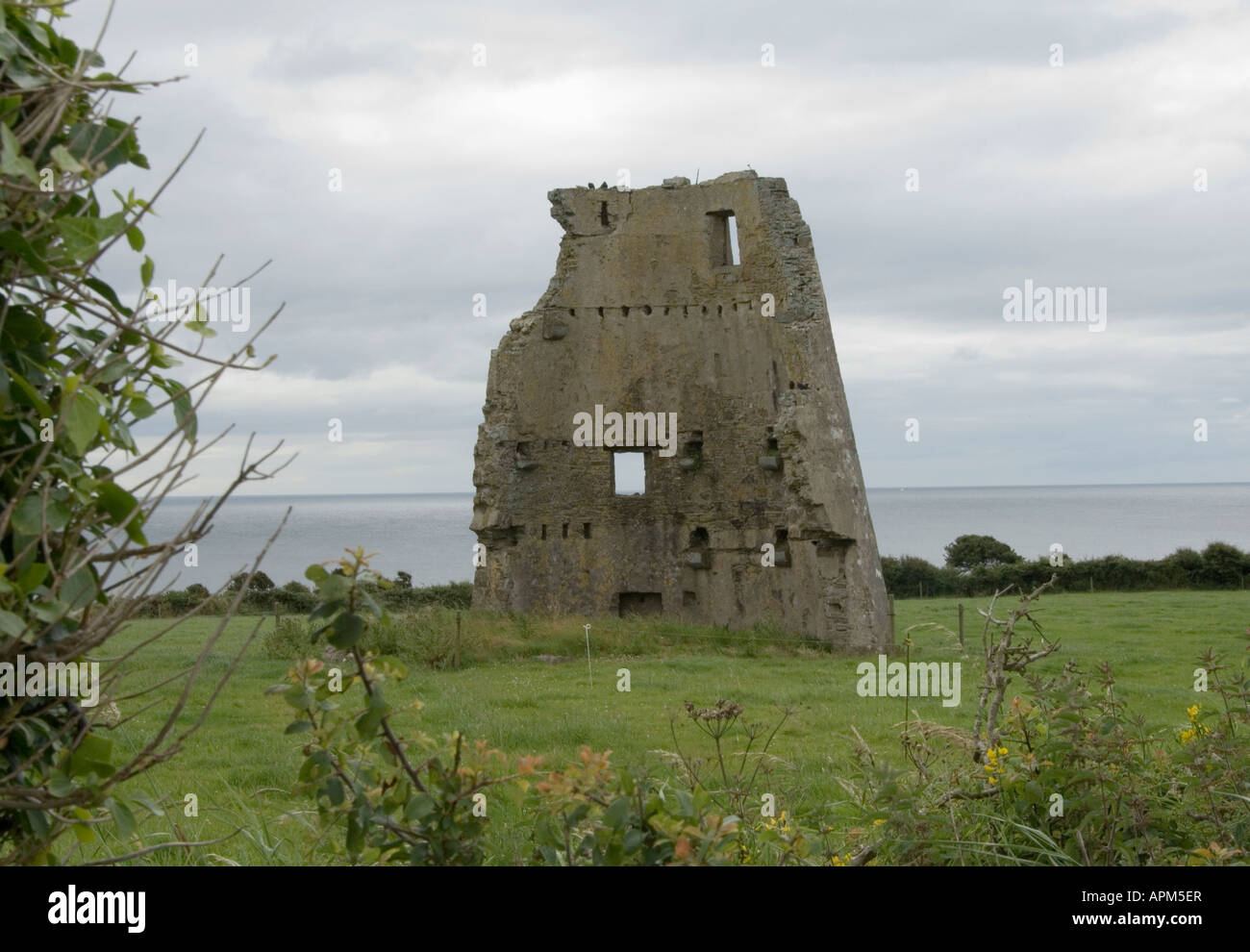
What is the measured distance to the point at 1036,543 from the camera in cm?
8438

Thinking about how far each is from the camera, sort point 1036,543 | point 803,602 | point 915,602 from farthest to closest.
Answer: point 1036,543 < point 915,602 < point 803,602

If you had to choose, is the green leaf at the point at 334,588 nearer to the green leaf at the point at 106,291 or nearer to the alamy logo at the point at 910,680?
the green leaf at the point at 106,291

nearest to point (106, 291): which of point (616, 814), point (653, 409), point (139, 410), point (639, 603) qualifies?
point (139, 410)

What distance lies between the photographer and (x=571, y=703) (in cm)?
1305

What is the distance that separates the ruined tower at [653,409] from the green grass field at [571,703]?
73.8 inches

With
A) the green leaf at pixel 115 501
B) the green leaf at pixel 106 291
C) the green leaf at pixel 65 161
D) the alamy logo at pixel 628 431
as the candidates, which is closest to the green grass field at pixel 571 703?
the green leaf at pixel 115 501

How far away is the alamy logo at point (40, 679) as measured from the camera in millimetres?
2473

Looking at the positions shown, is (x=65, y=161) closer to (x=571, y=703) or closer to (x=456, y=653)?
(x=571, y=703)

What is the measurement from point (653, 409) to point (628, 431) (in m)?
0.61
